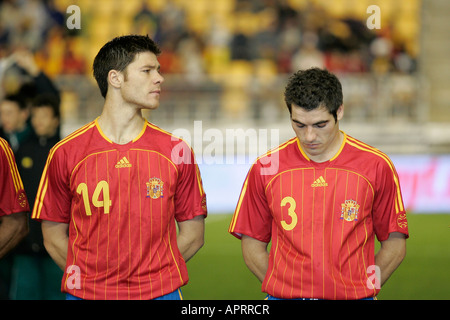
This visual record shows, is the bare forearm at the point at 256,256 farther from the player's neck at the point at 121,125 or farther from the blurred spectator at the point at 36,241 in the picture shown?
the blurred spectator at the point at 36,241

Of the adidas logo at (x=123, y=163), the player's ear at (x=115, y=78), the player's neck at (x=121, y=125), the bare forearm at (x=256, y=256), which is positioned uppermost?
the player's ear at (x=115, y=78)

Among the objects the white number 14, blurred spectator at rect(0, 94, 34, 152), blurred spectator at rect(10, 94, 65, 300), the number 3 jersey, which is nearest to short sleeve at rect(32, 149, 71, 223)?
the number 3 jersey

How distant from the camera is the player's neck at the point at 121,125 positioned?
3.64 meters

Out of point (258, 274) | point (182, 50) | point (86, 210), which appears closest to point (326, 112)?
point (258, 274)

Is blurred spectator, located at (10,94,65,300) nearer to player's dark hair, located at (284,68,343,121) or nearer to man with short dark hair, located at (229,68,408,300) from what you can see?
man with short dark hair, located at (229,68,408,300)

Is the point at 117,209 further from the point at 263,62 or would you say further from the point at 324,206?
the point at 263,62

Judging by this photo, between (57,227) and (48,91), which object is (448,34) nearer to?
(48,91)

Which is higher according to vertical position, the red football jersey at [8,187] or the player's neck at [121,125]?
the player's neck at [121,125]

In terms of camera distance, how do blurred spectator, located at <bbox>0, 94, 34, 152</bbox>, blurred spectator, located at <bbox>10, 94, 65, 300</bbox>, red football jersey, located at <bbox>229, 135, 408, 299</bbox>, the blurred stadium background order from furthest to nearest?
the blurred stadium background
blurred spectator, located at <bbox>0, 94, 34, 152</bbox>
blurred spectator, located at <bbox>10, 94, 65, 300</bbox>
red football jersey, located at <bbox>229, 135, 408, 299</bbox>

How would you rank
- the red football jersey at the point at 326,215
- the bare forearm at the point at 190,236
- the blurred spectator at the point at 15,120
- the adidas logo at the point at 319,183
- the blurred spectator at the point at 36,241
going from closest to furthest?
the red football jersey at the point at 326,215 < the adidas logo at the point at 319,183 < the bare forearm at the point at 190,236 < the blurred spectator at the point at 36,241 < the blurred spectator at the point at 15,120

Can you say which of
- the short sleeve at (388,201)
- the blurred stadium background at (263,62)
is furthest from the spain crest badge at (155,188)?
the blurred stadium background at (263,62)

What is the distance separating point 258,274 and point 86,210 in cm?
93

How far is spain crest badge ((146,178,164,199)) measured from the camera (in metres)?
3.51
